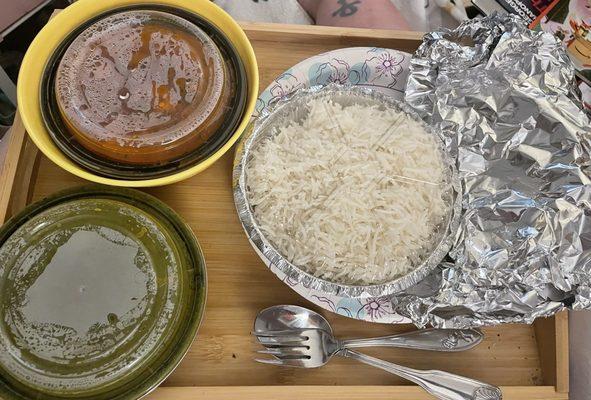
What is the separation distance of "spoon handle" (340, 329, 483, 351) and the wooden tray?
28mm

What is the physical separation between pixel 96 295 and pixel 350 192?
469 mm

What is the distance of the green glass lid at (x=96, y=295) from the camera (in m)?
0.72

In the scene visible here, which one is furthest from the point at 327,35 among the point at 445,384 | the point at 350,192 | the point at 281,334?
the point at 445,384

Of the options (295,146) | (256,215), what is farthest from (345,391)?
(295,146)

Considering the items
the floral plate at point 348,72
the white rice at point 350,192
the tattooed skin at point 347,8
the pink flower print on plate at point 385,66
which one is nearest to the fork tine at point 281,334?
the white rice at point 350,192

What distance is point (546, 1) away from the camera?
1.29m

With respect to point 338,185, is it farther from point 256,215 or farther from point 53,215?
point 53,215

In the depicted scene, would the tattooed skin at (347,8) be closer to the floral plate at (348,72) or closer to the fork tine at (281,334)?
the floral plate at (348,72)

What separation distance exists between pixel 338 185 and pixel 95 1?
54 centimetres

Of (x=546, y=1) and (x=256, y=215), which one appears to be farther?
(x=546, y=1)

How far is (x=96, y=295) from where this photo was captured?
0.76 metres

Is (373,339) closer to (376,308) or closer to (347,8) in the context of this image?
(376,308)

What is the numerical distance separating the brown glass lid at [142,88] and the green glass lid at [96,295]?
4.7 inches

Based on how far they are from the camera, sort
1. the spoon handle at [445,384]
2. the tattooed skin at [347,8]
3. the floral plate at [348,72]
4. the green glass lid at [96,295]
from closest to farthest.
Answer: the green glass lid at [96,295]
the spoon handle at [445,384]
the floral plate at [348,72]
the tattooed skin at [347,8]
